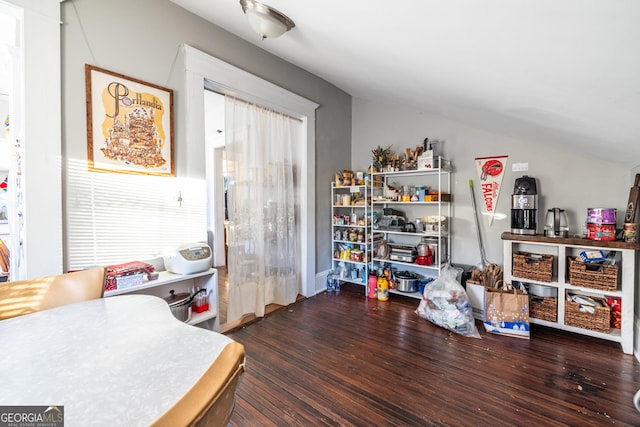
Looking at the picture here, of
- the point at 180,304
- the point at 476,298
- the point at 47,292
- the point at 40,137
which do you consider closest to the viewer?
the point at 47,292

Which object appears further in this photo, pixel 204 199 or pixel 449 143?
pixel 449 143

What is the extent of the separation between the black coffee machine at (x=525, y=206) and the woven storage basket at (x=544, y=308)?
24.5 inches

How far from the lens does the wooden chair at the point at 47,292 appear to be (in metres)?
1.07

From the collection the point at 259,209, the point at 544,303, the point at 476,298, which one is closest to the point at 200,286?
the point at 259,209

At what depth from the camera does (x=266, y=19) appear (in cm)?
169

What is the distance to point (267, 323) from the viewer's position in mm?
2592

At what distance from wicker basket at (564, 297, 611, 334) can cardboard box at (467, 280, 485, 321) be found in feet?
2.03

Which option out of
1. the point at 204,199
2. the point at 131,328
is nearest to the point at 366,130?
the point at 204,199

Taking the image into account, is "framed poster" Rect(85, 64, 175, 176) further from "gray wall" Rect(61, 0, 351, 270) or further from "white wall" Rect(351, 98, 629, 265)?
"white wall" Rect(351, 98, 629, 265)

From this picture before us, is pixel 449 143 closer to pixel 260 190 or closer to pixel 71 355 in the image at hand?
pixel 260 190

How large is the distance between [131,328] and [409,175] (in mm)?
3242

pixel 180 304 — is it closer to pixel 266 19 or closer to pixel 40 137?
pixel 40 137

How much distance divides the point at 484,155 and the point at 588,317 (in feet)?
5.69

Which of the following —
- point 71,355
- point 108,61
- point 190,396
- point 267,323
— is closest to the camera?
point 190,396
